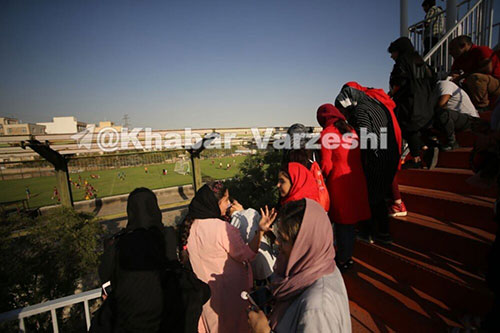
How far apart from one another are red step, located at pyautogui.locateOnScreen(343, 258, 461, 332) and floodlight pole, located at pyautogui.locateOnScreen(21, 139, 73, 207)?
7861mm

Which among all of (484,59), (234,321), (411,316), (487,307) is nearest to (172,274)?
(234,321)

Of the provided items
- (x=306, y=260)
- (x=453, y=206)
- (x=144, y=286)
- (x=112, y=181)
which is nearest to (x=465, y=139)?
(x=453, y=206)

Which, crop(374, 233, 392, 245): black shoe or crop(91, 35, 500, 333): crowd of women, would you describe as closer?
crop(91, 35, 500, 333): crowd of women

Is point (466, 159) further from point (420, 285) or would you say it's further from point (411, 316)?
point (411, 316)

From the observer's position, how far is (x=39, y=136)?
594 cm

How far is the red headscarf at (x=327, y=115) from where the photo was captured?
2196 mm

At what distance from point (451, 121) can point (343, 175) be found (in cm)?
174

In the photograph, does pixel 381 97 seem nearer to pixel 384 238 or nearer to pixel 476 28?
pixel 384 238

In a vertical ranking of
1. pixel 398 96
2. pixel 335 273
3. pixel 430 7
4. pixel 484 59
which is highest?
pixel 430 7

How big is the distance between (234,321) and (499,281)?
1.83m

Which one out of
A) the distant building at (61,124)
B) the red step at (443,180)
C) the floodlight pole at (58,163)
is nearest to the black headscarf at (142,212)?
the red step at (443,180)

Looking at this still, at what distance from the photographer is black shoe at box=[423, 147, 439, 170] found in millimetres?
2902

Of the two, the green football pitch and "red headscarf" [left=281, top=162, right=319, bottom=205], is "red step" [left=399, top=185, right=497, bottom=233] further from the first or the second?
the green football pitch

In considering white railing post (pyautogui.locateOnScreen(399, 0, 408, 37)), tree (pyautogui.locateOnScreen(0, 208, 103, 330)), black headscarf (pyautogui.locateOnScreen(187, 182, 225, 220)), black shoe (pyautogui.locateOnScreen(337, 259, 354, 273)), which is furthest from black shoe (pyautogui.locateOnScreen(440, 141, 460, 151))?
tree (pyautogui.locateOnScreen(0, 208, 103, 330))
